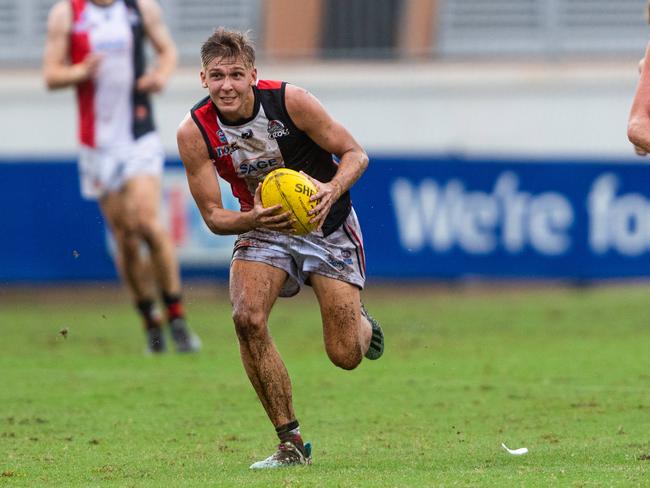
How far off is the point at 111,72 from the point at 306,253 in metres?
5.91

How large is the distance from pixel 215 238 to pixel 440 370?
20.7ft

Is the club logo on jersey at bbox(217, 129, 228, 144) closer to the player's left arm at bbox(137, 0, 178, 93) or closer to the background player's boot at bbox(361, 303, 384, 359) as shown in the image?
the background player's boot at bbox(361, 303, 384, 359)

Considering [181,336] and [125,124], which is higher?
[125,124]

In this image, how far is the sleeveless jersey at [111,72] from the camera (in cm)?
1248

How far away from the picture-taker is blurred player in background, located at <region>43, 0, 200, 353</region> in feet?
39.5

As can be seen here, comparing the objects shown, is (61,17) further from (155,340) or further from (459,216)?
(459,216)

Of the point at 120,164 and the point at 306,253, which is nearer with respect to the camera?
the point at 306,253

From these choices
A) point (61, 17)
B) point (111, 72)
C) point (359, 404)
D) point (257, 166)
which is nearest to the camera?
point (257, 166)

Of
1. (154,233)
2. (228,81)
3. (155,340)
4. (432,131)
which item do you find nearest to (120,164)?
(154,233)

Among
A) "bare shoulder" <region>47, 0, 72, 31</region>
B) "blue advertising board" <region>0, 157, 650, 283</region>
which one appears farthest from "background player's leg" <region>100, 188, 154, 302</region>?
"blue advertising board" <region>0, 157, 650, 283</region>

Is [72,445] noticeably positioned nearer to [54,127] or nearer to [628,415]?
[628,415]

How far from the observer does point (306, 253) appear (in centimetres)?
725

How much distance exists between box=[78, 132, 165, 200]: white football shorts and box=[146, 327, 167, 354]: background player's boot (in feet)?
4.26

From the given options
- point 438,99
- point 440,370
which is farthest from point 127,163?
point 438,99
